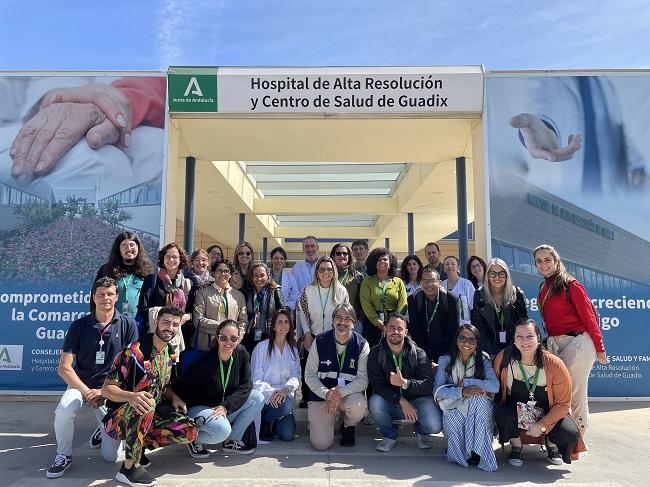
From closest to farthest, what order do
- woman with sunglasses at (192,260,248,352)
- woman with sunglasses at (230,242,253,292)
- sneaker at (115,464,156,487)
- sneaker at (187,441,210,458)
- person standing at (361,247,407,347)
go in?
sneaker at (115,464,156,487) < sneaker at (187,441,210,458) < woman with sunglasses at (192,260,248,352) < person standing at (361,247,407,347) < woman with sunglasses at (230,242,253,292)

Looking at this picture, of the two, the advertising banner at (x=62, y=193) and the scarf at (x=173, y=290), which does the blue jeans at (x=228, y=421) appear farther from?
the advertising banner at (x=62, y=193)

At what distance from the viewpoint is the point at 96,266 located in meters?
5.72

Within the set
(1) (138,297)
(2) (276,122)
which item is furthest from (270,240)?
(1) (138,297)

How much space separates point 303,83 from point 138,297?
126 inches

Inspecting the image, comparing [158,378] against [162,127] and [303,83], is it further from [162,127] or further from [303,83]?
[303,83]

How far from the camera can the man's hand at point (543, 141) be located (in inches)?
230

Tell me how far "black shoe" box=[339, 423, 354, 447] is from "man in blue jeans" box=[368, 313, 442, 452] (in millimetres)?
223

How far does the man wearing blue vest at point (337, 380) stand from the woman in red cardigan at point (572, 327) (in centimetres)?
158

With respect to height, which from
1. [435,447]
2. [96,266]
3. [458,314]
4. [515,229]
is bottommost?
[435,447]

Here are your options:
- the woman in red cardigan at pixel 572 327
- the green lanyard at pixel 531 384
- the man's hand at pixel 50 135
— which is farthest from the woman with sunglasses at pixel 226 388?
the man's hand at pixel 50 135

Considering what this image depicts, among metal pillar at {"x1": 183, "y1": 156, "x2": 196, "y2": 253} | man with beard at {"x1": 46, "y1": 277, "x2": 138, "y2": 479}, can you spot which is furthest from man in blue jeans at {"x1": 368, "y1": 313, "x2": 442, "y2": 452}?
metal pillar at {"x1": 183, "y1": 156, "x2": 196, "y2": 253}

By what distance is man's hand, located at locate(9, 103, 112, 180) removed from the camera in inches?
227

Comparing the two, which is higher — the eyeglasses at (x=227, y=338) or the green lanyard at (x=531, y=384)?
the eyeglasses at (x=227, y=338)

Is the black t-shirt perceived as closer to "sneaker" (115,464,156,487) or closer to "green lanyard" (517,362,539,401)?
"sneaker" (115,464,156,487)
